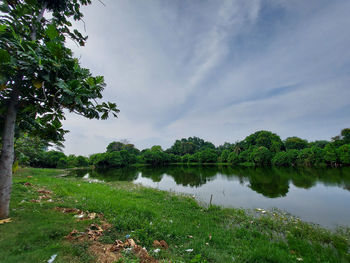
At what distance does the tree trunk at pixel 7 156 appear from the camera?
3626 millimetres

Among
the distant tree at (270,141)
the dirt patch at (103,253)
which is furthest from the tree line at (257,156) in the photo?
the dirt patch at (103,253)

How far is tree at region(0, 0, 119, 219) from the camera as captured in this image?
2.91m

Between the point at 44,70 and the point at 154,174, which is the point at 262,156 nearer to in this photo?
the point at 154,174

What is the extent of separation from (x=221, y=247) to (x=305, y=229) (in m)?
4.72

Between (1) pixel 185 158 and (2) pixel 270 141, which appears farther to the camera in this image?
(1) pixel 185 158

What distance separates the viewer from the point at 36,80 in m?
3.10

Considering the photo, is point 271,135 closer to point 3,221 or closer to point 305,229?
point 305,229

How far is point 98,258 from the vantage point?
2730 mm

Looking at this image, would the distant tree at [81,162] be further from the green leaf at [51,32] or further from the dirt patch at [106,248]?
the green leaf at [51,32]

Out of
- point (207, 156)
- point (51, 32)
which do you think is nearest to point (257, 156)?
point (207, 156)

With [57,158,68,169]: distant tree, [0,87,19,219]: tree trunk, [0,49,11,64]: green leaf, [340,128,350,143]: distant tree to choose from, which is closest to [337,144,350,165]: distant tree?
[340,128,350,143]: distant tree

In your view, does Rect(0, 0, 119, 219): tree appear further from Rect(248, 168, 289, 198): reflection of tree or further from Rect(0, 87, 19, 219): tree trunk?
Rect(248, 168, 289, 198): reflection of tree

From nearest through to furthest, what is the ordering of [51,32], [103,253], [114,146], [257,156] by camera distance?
[103,253]
[51,32]
[257,156]
[114,146]

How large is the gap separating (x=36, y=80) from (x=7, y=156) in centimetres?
235
